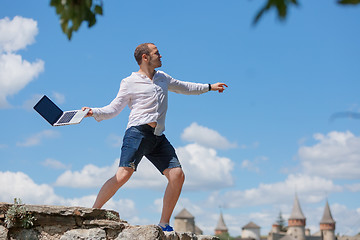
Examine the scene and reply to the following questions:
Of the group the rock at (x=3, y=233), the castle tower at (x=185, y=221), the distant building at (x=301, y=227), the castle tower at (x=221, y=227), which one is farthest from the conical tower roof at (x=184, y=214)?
the rock at (x=3, y=233)

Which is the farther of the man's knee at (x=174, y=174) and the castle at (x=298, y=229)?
the castle at (x=298, y=229)

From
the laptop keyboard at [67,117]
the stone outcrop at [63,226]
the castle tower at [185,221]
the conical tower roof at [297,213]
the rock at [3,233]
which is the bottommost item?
the rock at [3,233]

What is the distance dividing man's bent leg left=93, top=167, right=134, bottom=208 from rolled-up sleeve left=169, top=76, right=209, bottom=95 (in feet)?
4.22

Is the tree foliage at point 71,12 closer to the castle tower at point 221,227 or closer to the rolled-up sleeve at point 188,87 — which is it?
the rolled-up sleeve at point 188,87

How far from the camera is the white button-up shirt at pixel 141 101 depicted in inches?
230

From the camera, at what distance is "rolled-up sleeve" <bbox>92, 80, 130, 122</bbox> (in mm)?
5863

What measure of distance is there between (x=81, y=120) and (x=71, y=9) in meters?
2.98

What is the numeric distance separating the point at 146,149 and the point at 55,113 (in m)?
1.06

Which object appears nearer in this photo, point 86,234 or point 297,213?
point 86,234

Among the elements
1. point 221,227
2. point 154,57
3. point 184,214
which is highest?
point 221,227

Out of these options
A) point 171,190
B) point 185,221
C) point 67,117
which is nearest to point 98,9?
point 67,117

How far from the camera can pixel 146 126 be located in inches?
228

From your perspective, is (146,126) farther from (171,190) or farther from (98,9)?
(98,9)

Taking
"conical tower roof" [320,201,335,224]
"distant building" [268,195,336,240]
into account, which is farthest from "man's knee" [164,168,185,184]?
"conical tower roof" [320,201,335,224]
